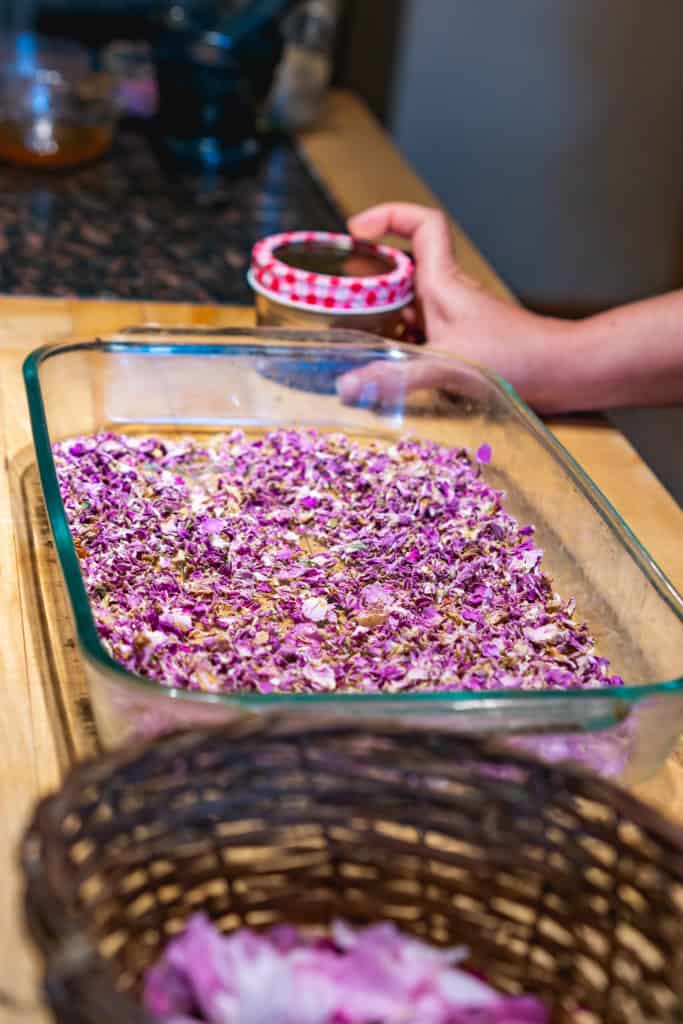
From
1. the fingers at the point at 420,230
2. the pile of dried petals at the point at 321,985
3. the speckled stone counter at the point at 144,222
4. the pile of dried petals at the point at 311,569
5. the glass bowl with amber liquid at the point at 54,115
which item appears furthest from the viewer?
the glass bowl with amber liquid at the point at 54,115

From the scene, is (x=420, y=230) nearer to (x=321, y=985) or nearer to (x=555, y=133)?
(x=321, y=985)

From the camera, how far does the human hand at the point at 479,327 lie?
1174mm

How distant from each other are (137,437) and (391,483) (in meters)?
0.24

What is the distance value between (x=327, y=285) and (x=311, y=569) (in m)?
0.39

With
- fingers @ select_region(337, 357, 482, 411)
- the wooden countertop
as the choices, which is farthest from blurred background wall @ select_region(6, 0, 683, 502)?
fingers @ select_region(337, 357, 482, 411)

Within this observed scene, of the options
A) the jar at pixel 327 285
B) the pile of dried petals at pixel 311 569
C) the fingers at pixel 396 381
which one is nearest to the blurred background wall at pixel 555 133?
the jar at pixel 327 285

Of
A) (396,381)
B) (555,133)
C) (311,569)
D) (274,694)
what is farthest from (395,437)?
(555,133)

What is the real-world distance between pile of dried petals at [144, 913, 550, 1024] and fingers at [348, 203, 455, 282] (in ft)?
2.76

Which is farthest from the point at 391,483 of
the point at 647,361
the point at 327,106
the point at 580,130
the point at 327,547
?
the point at 580,130

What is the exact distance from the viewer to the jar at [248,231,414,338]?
45.9 inches

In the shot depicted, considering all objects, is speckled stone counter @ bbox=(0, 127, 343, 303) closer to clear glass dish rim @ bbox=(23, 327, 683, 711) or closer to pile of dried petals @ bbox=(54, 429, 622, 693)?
clear glass dish rim @ bbox=(23, 327, 683, 711)

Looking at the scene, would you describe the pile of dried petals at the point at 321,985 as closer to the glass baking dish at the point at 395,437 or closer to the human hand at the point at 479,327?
the glass baking dish at the point at 395,437

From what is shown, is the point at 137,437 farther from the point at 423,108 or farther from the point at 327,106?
the point at 423,108

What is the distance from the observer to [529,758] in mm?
530
